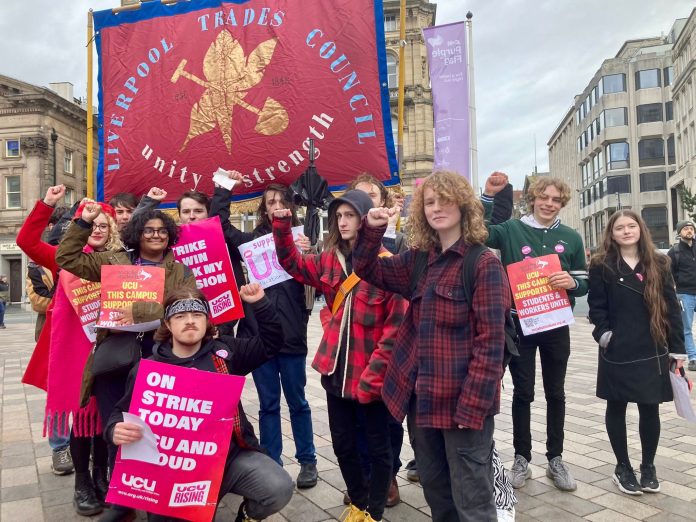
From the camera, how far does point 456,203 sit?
2.85m

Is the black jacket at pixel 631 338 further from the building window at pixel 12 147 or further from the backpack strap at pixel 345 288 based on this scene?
the building window at pixel 12 147

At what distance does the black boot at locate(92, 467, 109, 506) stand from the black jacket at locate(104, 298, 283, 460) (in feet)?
3.35

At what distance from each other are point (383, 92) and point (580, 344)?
915cm

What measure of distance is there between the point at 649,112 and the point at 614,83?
530 cm

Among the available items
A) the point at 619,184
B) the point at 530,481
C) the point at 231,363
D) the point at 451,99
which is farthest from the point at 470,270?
the point at 619,184

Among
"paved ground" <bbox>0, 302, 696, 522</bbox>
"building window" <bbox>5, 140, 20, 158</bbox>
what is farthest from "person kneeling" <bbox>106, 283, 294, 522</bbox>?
Result: "building window" <bbox>5, 140, 20, 158</bbox>

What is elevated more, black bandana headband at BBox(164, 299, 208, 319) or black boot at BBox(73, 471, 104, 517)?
black bandana headband at BBox(164, 299, 208, 319)

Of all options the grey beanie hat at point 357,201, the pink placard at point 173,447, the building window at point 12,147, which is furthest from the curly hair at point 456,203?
the building window at point 12,147

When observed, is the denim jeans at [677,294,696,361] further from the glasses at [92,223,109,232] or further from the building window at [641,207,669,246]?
the building window at [641,207,669,246]

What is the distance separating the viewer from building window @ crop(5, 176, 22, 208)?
39.6 m

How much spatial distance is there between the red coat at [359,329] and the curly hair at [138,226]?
0.77m

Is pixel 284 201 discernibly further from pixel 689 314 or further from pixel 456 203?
pixel 689 314

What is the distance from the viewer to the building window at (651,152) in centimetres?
6456

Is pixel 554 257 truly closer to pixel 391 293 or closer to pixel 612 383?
pixel 612 383
